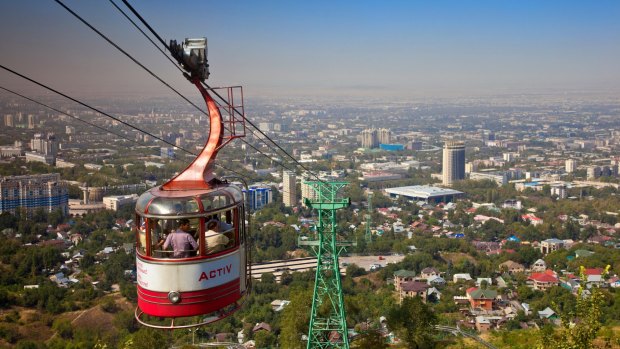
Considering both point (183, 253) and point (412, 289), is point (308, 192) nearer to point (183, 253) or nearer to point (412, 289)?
point (412, 289)

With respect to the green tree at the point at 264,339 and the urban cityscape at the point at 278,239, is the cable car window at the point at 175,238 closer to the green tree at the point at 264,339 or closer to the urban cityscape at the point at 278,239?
the urban cityscape at the point at 278,239

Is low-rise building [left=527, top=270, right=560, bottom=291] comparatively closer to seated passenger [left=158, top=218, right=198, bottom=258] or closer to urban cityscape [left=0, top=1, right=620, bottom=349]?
urban cityscape [left=0, top=1, right=620, bottom=349]

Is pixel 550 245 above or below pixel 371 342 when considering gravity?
below

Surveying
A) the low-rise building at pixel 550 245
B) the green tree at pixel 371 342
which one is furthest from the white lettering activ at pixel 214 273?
the low-rise building at pixel 550 245

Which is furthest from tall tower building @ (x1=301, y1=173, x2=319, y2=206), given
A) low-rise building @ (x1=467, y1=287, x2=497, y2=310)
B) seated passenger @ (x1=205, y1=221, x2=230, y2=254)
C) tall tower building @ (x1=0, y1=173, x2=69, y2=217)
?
tall tower building @ (x1=0, y1=173, x2=69, y2=217)

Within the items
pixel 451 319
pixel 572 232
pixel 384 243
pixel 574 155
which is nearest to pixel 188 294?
pixel 451 319

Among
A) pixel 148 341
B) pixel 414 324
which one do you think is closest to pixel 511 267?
pixel 414 324

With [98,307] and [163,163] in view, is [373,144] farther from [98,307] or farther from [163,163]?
[98,307]
